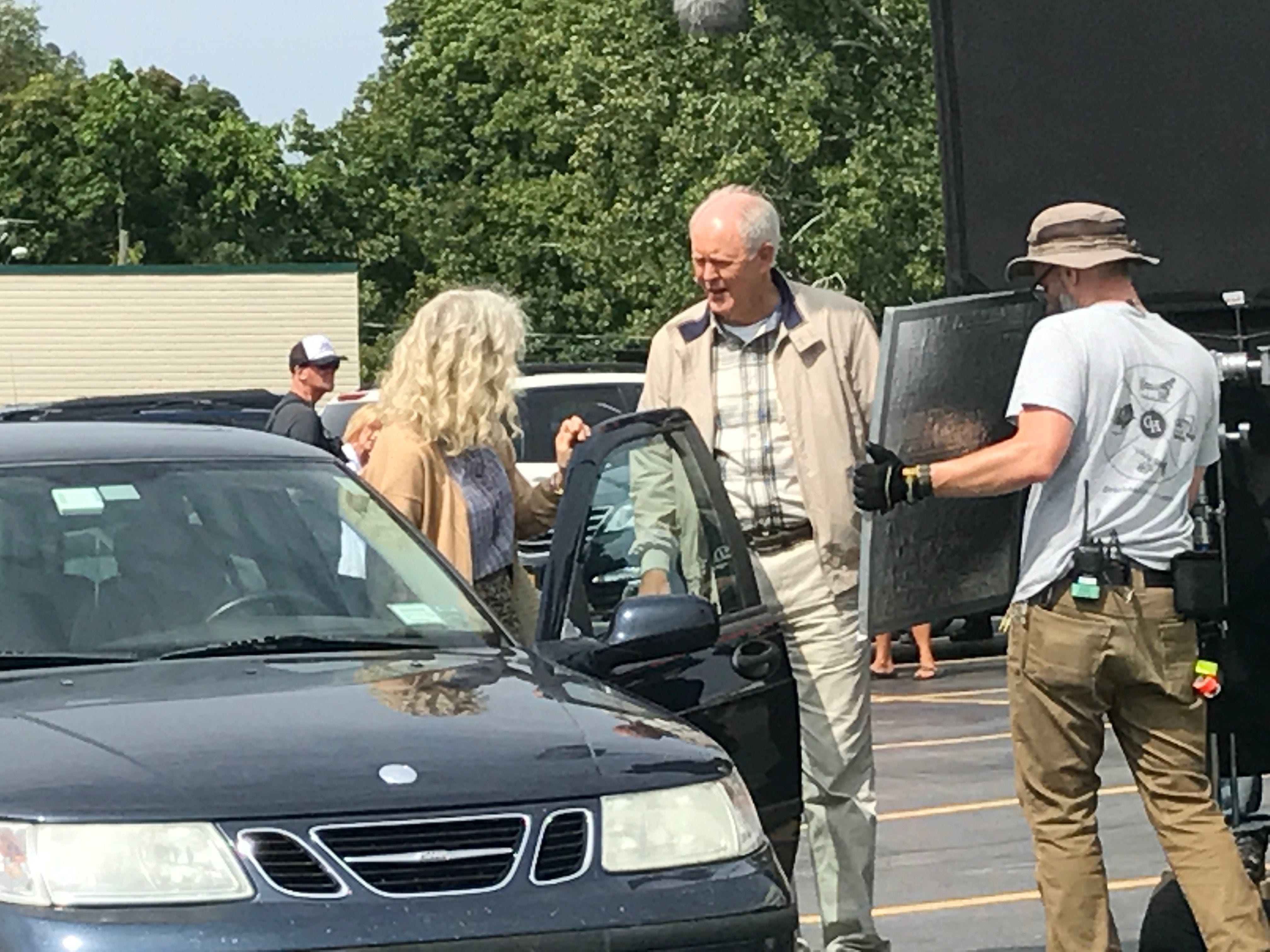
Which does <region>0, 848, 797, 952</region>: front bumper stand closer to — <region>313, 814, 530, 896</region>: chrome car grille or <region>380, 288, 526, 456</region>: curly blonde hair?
<region>313, 814, 530, 896</region>: chrome car grille

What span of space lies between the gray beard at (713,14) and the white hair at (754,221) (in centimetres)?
1242

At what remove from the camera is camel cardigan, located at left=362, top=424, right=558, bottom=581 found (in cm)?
702

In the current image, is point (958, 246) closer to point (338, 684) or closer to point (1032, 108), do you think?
point (1032, 108)

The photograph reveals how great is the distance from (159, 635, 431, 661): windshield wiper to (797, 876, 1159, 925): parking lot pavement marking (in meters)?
2.98

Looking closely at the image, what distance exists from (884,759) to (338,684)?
24.6 feet

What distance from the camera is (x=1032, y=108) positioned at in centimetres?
752

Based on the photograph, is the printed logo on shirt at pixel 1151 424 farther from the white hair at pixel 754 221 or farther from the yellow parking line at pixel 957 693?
the yellow parking line at pixel 957 693

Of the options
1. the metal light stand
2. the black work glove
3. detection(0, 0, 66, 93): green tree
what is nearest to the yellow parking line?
the metal light stand

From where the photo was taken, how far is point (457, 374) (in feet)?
23.3

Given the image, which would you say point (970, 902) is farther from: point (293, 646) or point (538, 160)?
point (538, 160)

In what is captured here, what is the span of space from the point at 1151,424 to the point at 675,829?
206 cm

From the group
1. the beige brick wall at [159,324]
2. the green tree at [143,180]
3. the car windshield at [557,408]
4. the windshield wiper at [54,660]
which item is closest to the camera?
the windshield wiper at [54,660]

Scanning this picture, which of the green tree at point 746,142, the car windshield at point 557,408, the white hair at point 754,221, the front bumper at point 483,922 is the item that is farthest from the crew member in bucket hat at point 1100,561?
the green tree at point 746,142

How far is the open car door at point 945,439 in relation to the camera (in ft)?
21.8
